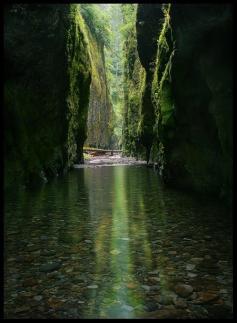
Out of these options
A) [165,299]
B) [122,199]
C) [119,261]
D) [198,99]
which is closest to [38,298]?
[165,299]

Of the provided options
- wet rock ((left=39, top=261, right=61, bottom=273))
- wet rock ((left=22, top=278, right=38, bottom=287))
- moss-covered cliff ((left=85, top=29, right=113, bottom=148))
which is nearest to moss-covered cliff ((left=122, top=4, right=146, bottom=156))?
moss-covered cliff ((left=85, top=29, right=113, bottom=148))

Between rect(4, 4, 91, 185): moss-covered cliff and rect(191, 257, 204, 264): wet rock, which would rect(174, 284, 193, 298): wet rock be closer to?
rect(191, 257, 204, 264): wet rock

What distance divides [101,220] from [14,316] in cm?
488

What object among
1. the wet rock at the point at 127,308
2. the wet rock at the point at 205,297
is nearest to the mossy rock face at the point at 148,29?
the wet rock at the point at 205,297

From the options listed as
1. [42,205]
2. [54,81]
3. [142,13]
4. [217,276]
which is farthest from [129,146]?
[217,276]

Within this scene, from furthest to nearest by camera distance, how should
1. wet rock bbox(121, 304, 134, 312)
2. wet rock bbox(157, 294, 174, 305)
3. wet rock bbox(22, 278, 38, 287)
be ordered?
wet rock bbox(22, 278, 38, 287) < wet rock bbox(157, 294, 174, 305) < wet rock bbox(121, 304, 134, 312)

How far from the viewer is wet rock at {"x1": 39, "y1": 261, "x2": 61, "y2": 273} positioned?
5.37 m

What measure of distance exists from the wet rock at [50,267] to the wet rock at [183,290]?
179 centimetres

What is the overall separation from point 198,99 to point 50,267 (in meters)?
7.94

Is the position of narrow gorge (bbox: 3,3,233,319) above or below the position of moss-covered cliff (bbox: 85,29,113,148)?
below

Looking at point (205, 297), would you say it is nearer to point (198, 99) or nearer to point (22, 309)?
point (22, 309)

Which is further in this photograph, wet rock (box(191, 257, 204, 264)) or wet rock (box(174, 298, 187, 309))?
wet rock (box(191, 257, 204, 264))

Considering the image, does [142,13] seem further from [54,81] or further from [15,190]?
[15,190]

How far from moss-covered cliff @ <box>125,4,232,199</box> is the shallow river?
5.84ft
